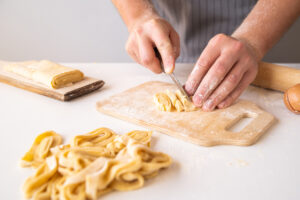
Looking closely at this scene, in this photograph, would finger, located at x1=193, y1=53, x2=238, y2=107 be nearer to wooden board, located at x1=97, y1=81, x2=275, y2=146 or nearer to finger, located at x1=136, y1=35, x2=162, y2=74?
wooden board, located at x1=97, y1=81, x2=275, y2=146

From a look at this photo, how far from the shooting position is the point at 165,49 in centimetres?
185

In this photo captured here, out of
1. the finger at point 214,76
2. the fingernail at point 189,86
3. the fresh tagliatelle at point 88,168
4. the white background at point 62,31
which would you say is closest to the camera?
the fresh tagliatelle at point 88,168

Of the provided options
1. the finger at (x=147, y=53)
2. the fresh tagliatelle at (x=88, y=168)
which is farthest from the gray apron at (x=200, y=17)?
the fresh tagliatelle at (x=88, y=168)

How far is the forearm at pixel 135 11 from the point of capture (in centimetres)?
226

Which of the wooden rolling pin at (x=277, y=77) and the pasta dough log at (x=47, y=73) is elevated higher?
the pasta dough log at (x=47, y=73)

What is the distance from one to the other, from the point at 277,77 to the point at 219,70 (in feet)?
1.86

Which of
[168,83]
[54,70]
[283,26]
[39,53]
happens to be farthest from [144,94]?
[39,53]

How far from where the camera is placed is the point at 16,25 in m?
4.54

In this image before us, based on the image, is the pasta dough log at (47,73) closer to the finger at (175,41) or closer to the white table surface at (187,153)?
the white table surface at (187,153)

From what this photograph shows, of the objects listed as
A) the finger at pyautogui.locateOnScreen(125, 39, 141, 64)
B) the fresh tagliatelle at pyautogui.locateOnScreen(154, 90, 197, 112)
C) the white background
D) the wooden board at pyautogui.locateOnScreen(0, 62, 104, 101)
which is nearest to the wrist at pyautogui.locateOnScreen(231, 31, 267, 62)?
the fresh tagliatelle at pyautogui.locateOnScreen(154, 90, 197, 112)

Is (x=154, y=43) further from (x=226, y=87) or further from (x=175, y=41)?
(x=226, y=87)

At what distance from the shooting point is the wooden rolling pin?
79.0 inches

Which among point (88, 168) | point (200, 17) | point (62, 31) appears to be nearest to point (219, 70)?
point (88, 168)

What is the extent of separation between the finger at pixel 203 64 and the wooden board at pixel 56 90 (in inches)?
29.4
